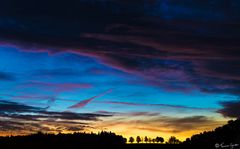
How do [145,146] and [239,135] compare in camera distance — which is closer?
[239,135]

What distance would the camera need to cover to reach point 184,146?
156000 millimetres

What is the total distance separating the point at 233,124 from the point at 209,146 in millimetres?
10202

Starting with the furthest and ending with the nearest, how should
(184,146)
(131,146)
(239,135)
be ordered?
(131,146), (184,146), (239,135)

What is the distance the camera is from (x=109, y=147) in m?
190

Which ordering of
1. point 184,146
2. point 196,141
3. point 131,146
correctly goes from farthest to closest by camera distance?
point 131,146, point 184,146, point 196,141

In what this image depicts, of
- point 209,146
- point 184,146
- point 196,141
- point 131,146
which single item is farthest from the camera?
point 131,146

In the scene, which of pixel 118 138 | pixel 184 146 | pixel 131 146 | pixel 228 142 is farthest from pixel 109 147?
pixel 228 142

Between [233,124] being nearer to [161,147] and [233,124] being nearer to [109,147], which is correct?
[161,147]

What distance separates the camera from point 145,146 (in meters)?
164

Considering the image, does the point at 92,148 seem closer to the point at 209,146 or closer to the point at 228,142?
the point at 209,146

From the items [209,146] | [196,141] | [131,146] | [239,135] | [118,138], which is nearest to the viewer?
[239,135]

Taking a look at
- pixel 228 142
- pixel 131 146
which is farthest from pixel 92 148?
pixel 228 142

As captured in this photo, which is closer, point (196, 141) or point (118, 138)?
point (196, 141)

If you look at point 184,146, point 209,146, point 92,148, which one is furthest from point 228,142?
point 92,148
